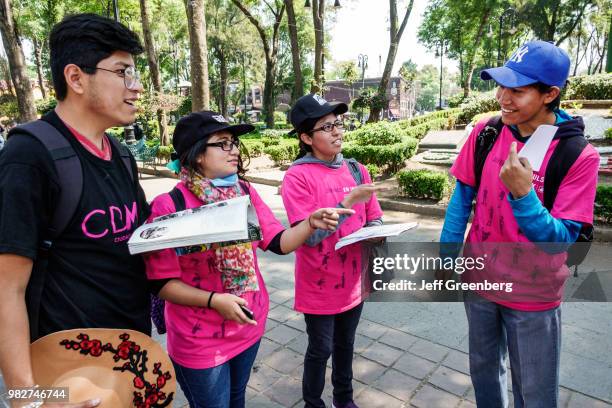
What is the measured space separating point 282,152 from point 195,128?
13202 millimetres

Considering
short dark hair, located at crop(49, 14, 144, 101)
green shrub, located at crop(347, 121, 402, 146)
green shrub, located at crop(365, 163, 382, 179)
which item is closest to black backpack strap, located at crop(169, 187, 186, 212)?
short dark hair, located at crop(49, 14, 144, 101)

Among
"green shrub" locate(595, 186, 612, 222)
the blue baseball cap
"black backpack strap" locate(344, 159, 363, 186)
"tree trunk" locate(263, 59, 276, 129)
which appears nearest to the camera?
the blue baseball cap

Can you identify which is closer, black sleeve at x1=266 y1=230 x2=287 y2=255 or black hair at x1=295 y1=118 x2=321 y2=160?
black sleeve at x1=266 y1=230 x2=287 y2=255

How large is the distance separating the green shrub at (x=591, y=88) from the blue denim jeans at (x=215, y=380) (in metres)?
24.7

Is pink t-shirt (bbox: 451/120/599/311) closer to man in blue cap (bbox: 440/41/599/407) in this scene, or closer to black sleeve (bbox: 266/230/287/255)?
man in blue cap (bbox: 440/41/599/407)

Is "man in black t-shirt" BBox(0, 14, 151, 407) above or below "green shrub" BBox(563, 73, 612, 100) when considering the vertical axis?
below

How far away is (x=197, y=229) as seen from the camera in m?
1.45

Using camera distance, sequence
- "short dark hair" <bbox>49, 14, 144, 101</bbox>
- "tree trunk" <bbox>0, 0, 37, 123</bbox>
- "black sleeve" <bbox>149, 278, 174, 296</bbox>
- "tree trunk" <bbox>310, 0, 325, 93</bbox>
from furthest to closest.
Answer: "tree trunk" <bbox>310, 0, 325, 93</bbox> → "tree trunk" <bbox>0, 0, 37, 123</bbox> → "black sleeve" <bbox>149, 278, 174, 296</bbox> → "short dark hair" <bbox>49, 14, 144, 101</bbox>

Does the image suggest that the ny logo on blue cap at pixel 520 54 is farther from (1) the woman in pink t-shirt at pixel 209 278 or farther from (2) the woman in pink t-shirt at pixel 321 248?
(1) the woman in pink t-shirt at pixel 209 278

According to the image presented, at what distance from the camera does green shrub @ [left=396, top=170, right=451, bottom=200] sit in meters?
8.24

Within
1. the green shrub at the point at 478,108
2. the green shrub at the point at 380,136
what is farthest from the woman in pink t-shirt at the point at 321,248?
the green shrub at the point at 478,108

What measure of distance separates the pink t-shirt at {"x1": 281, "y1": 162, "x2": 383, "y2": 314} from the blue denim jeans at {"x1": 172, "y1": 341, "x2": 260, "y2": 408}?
0.53m

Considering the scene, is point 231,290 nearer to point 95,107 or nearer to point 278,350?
point 95,107

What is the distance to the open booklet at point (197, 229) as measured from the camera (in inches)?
55.7
